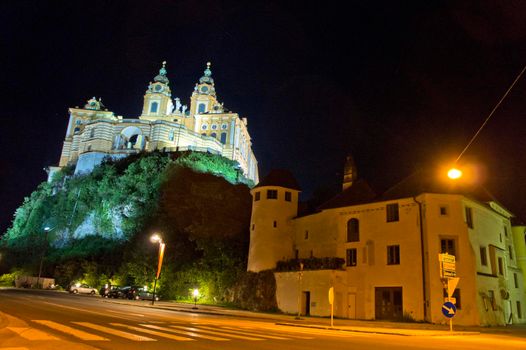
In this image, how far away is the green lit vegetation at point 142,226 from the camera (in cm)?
4388

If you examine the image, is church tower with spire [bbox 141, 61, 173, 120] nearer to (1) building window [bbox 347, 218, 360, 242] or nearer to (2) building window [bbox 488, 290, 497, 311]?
(1) building window [bbox 347, 218, 360, 242]

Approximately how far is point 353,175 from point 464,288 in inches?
579

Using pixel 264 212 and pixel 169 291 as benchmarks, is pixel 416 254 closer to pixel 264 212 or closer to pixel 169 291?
pixel 264 212

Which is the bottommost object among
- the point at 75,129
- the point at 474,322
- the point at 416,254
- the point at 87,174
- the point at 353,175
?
the point at 474,322

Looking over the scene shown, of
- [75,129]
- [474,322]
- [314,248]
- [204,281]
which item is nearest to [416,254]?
[474,322]

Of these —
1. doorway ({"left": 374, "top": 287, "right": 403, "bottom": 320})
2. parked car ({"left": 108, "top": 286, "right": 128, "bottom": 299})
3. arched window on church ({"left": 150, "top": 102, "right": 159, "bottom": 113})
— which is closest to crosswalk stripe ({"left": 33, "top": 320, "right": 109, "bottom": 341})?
doorway ({"left": 374, "top": 287, "right": 403, "bottom": 320})

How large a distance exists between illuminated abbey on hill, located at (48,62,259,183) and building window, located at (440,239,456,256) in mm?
56844

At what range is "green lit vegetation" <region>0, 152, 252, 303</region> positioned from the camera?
4388 cm

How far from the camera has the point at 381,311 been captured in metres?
28.2

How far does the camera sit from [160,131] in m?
83.1

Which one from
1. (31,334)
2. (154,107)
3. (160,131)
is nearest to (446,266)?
(31,334)

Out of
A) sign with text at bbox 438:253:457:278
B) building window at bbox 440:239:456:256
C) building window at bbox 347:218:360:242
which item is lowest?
sign with text at bbox 438:253:457:278

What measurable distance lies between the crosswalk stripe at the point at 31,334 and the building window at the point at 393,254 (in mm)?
23062

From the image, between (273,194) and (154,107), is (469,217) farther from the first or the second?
(154,107)
